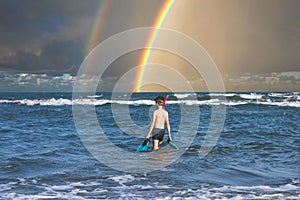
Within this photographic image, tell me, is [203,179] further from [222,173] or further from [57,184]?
[57,184]

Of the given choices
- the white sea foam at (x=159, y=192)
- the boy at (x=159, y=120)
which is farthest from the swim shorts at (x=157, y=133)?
the white sea foam at (x=159, y=192)

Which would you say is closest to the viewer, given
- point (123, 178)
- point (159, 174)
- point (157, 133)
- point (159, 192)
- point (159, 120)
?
point (159, 192)

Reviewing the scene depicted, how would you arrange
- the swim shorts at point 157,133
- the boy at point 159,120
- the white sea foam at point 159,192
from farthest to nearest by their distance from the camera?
1. the swim shorts at point 157,133
2. the boy at point 159,120
3. the white sea foam at point 159,192

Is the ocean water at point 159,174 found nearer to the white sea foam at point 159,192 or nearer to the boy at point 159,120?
the white sea foam at point 159,192

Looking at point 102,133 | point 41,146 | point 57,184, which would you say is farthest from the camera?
→ point 102,133

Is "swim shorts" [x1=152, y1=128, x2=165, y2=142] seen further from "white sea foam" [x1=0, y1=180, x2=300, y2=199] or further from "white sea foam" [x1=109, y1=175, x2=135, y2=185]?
"white sea foam" [x1=0, y1=180, x2=300, y2=199]

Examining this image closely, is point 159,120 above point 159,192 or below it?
above

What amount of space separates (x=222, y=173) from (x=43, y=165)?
4429 millimetres

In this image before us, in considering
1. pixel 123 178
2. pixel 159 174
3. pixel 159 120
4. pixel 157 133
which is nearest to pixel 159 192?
pixel 123 178

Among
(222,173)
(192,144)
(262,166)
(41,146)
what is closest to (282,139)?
(192,144)

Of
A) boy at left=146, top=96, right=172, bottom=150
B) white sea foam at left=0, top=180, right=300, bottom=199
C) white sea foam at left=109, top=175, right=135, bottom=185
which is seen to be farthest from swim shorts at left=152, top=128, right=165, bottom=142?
white sea foam at left=0, top=180, right=300, bottom=199

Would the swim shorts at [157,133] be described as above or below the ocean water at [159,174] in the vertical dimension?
above

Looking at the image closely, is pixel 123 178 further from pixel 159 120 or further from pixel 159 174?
pixel 159 120

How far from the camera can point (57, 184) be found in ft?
21.4
